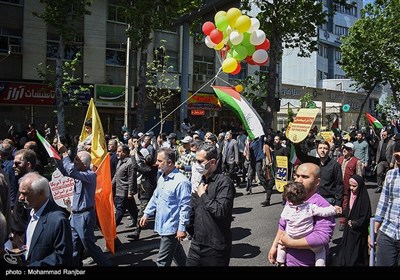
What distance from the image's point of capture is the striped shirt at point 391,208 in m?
4.54

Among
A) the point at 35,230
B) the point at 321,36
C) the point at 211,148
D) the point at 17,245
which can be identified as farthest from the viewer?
the point at 321,36

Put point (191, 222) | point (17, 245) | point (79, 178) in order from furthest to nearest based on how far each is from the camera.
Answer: point (79, 178) → point (191, 222) → point (17, 245)

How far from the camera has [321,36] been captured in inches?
2127

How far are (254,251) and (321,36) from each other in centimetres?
5124

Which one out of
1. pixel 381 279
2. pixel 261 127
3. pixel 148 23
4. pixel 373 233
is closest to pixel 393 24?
pixel 148 23

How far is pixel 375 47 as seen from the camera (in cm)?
3019

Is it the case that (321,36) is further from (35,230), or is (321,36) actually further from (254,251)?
(35,230)

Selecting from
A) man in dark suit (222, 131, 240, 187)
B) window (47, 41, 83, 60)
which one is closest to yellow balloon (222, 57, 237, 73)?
man in dark suit (222, 131, 240, 187)

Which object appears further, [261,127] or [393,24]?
[393,24]

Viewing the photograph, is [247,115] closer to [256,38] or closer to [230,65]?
[230,65]

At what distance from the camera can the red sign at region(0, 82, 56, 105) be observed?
2128cm

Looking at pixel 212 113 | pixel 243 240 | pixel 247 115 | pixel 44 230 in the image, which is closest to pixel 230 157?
pixel 243 240

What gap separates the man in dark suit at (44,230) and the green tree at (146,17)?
16.1m

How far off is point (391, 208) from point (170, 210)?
98.6 inches
